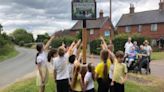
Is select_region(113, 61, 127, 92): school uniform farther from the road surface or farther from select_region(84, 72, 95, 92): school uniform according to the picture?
the road surface

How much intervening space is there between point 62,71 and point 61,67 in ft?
0.38

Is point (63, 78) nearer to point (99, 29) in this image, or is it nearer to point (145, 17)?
point (145, 17)

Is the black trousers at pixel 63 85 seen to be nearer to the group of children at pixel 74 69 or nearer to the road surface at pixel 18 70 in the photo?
the group of children at pixel 74 69

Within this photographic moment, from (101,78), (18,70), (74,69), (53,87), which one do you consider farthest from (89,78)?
(18,70)

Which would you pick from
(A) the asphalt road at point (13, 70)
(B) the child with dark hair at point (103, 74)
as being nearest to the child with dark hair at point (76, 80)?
(B) the child with dark hair at point (103, 74)

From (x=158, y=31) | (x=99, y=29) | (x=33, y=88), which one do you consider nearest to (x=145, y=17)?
(x=158, y=31)

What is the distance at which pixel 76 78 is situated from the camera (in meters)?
9.98

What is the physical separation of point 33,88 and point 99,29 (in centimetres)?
6499

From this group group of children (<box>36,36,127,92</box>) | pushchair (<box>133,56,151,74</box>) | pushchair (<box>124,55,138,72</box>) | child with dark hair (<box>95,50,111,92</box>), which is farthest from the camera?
pushchair (<box>124,55,138,72</box>)

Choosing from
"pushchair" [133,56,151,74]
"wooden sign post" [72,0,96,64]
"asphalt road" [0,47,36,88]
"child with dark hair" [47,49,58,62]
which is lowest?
"asphalt road" [0,47,36,88]

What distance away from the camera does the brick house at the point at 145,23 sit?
6675 centimetres

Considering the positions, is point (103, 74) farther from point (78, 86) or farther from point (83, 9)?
point (83, 9)

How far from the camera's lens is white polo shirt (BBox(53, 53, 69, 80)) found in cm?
1079

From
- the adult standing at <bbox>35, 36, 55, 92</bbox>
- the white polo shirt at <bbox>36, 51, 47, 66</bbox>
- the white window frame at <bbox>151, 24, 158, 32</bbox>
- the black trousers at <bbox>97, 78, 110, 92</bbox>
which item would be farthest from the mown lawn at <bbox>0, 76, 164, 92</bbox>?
the white window frame at <bbox>151, 24, 158, 32</bbox>
